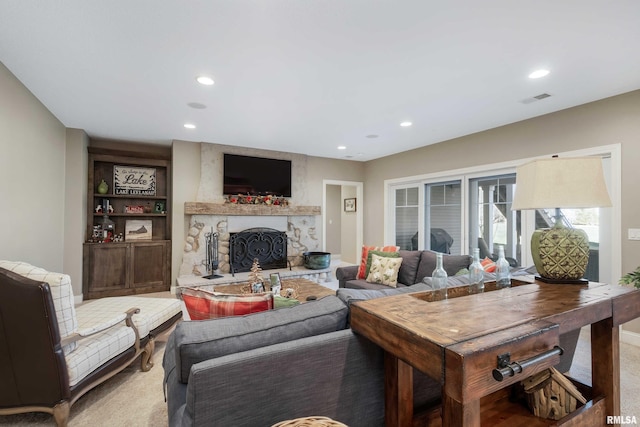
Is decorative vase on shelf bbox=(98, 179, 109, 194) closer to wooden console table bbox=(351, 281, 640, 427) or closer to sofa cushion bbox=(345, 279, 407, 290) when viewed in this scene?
sofa cushion bbox=(345, 279, 407, 290)

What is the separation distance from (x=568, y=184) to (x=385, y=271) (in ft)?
7.60

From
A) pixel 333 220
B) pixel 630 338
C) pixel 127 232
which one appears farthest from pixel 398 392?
pixel 333 220

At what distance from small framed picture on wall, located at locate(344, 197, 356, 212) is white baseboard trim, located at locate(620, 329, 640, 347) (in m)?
5.05

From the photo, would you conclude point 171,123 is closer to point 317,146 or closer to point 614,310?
point 317,146

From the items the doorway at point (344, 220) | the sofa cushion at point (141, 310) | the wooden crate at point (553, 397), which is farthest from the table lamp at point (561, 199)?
the doorway at point (344, 220)

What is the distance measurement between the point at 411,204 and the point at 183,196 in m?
4.15

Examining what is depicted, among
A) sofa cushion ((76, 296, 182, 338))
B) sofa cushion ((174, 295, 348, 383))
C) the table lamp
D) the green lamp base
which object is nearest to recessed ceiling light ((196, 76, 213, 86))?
sofa cushion ((76, 296, 182, 338))

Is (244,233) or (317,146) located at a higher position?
(317,146)

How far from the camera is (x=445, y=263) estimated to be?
11.1 ft

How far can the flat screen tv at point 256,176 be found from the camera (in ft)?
17.2

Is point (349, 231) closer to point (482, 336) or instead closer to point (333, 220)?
point (333, 220)

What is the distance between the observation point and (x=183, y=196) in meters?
4.99

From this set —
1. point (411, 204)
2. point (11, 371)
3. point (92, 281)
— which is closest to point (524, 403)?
point (11, 371)

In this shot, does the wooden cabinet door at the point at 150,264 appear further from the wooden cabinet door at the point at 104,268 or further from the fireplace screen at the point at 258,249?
the fireplace screen at the point at 258,249
